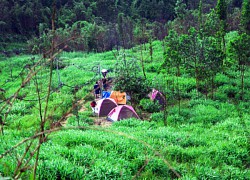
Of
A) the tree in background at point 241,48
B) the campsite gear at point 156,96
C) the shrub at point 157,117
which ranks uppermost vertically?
the tree in background at point 241,48

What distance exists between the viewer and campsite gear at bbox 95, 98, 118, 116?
465 inches

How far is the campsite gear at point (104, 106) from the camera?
465 inches

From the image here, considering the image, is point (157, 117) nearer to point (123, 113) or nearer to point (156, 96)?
point (123, 113)

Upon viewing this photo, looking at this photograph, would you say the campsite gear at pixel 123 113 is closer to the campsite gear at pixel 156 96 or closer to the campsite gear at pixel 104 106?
the campsite gear at pixel 104 106

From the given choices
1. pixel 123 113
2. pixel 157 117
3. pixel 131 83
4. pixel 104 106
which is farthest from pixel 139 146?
pixel 104 106

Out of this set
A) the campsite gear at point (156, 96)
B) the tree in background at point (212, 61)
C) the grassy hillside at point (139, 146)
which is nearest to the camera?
the grassy hillside at point (139, 146)

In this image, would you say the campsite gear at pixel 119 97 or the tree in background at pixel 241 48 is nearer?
the campsite gear at pixel 119 97

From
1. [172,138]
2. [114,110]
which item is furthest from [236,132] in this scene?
[114,110]

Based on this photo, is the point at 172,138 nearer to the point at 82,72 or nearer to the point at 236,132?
the point at 236,132

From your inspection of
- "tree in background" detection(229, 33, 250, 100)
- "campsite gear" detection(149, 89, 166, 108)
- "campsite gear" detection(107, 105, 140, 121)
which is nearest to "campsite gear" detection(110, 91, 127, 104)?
"campsite gear" detection(149, 89, 166, 108)

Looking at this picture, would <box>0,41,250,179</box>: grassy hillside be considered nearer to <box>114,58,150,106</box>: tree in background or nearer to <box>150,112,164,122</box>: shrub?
<box>150,112,164,122</box>: shrub

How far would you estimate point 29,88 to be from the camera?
16219 millimetres

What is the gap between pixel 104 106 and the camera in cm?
1188

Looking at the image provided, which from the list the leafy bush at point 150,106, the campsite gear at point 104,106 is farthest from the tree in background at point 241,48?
the campsite gear at point 104,106
